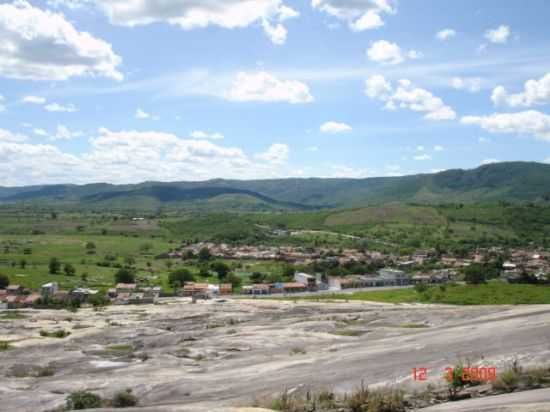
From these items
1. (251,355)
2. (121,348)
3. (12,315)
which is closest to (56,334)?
(121,348)

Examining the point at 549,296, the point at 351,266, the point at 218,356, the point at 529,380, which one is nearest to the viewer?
the point at 529,380

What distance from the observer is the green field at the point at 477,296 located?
70500mm

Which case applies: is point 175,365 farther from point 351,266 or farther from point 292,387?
point 351,266

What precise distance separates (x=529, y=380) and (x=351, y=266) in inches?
4364

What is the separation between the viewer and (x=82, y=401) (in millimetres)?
22375

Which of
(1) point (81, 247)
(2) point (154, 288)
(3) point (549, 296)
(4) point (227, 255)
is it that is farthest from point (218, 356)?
(1) point (81, 247)

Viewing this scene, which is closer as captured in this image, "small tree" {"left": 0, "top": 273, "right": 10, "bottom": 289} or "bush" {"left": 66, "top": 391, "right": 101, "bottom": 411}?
"bush" {"left": 66, "top": 391, "right": 101, "bottom": 411}

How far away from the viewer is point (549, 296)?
71.8 meters

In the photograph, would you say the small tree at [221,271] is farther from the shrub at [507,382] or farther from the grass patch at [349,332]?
the shrub at [507,382]

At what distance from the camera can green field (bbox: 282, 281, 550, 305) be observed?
7050 centimetres

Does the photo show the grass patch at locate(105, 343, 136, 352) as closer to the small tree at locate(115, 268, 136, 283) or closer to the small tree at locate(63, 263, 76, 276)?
the small tree at locate(115, 268, 136, 283)

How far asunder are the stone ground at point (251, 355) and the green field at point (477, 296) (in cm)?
2528

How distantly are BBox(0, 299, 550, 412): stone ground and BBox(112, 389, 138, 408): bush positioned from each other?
1.79ft

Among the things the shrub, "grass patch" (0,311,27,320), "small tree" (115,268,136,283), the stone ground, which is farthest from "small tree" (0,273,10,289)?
the shrub
